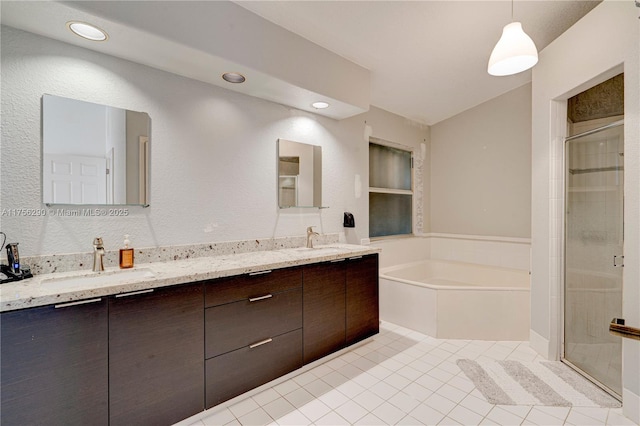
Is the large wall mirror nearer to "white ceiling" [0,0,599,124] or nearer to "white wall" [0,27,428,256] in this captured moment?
"white wall" [0,27,428,256]

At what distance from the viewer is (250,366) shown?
1.89 m

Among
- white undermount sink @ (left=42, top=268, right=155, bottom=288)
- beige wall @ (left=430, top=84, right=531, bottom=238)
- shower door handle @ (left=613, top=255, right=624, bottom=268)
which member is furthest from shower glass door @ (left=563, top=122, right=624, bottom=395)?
white undermount sink @ (left=42, top=268, right=155, bottom=288)

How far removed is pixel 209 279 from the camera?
5.63 feet

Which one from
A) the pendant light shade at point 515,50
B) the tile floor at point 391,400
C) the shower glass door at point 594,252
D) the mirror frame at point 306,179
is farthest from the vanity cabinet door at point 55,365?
the shower glass door at point 594,252

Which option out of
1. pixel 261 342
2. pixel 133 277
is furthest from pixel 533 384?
pixel 133 277

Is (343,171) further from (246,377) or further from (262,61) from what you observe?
(246,377)

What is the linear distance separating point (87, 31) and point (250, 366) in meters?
2.14

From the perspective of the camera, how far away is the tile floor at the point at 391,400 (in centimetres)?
173

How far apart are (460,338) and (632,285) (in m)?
1.41

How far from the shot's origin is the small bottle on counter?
1.80 metres

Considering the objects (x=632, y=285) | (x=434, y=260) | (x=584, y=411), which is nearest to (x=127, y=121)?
(x=632, y=285)

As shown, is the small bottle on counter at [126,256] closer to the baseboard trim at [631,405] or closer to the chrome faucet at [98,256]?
the chrome faucet at [98,256]

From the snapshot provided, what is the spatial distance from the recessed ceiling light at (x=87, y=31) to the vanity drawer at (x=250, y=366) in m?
1.92

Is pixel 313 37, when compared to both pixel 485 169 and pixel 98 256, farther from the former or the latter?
pixel 485 169
